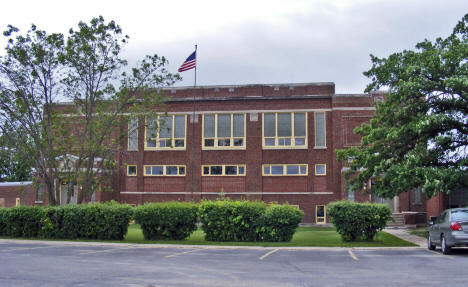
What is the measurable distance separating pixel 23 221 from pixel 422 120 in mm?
19480

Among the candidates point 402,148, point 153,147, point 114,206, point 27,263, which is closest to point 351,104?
point 402,148

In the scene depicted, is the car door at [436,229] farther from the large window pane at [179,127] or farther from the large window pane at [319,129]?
the large window pane at [179,127]

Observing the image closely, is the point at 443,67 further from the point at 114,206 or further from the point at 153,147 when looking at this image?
the point at 153,147

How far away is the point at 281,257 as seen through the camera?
15164mm

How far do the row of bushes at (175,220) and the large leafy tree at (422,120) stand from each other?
5104 mm

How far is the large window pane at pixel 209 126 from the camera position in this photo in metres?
37.8

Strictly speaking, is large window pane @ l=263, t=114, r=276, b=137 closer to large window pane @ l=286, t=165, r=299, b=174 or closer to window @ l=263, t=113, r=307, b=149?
window @ l=263, t=113, r=307, b=149

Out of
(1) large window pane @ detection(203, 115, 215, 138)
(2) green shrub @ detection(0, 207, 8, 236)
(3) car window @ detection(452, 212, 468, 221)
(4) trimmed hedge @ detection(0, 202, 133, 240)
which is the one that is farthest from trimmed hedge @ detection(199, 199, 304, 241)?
(1) large window pane @ detection(203, 115, 215, 138)

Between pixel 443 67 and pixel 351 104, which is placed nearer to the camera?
pixel 443 67

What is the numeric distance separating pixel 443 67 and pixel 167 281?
53.1ft

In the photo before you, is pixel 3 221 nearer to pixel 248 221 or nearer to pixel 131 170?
pixel 248 221

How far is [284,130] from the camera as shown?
3706 centimetres

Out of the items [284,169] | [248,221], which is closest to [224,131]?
[284,169]

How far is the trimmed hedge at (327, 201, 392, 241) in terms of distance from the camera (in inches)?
785
